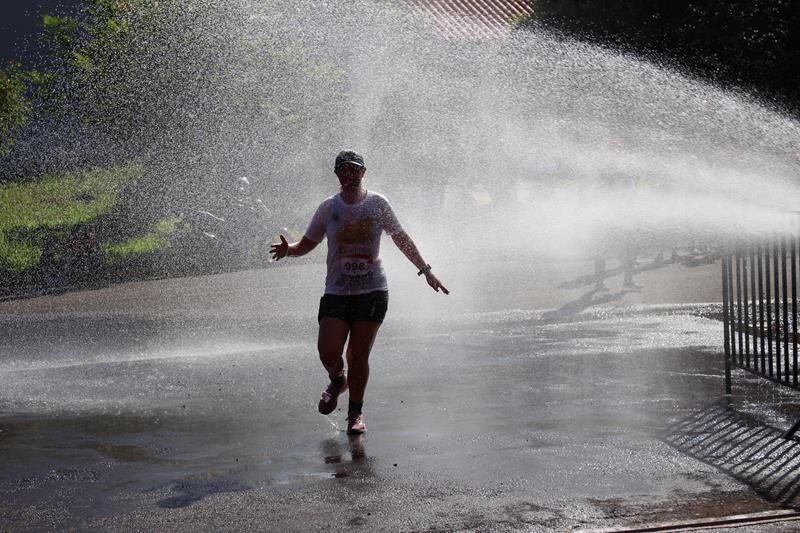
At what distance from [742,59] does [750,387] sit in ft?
50.1

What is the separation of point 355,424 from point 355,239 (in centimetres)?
113

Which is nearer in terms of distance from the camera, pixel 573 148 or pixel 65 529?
pixel 65 529

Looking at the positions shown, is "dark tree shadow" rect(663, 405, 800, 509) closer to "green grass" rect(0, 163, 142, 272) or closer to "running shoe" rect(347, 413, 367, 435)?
"running shoe" rect(347, 413, 367, 435)

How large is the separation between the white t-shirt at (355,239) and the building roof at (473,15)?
23.2 metres

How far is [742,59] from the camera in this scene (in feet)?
74.3

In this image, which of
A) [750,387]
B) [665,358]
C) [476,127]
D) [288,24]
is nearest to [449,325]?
[665,358]

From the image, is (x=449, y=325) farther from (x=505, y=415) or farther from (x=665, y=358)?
(x=505, y=415)

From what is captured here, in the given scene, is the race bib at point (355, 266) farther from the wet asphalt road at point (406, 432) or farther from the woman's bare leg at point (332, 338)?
the wet asphalt road at point (406, 432)

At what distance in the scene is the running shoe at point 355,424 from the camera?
7.48 meters

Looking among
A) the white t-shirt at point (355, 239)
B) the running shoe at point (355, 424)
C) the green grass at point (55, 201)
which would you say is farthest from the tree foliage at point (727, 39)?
the running shoe at point (355, 424)

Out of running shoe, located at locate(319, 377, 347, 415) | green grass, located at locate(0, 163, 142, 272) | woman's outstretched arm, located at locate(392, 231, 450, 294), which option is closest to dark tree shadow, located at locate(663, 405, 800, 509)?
woman's outstretched arm, located at locate(392, 231, 450, 294)

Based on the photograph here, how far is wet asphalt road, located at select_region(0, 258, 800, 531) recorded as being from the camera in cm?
582

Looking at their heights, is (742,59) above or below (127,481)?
above

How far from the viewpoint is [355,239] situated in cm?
754
